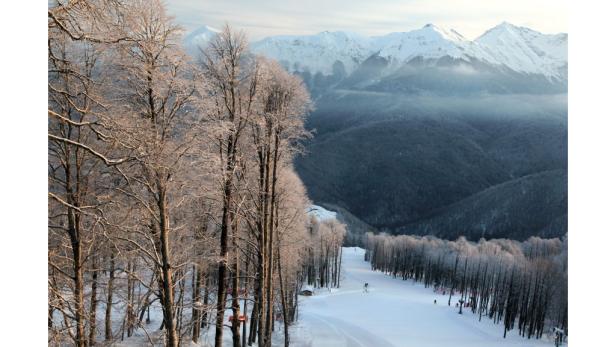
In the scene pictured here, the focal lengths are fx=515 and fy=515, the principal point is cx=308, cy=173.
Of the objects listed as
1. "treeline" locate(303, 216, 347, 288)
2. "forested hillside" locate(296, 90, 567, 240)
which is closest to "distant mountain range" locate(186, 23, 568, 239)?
"forested hillside" locate(296, 90, 567, 240)

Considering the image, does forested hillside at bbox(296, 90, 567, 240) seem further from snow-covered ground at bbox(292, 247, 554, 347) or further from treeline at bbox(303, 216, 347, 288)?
snow-covered ground at bbox(292, 247, 554, 347)

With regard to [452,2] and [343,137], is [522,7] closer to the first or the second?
[452,2]

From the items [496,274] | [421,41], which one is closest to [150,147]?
[421,41]

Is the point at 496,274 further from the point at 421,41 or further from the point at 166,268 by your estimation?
the point at 166,268

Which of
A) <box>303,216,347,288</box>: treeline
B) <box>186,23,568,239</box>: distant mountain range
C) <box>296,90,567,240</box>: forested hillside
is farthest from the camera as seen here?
<box>296,90,567,240</box>: forested hillside

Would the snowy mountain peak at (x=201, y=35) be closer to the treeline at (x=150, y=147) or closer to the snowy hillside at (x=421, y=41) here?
the treeline at (x=150, y=147)

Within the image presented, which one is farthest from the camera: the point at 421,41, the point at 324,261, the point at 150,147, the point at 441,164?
the point at 441,164
